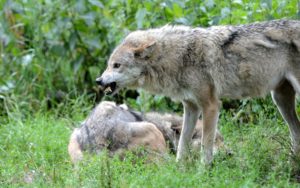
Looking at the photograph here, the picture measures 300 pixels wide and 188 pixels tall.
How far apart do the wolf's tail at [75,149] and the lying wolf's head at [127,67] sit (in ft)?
2.52

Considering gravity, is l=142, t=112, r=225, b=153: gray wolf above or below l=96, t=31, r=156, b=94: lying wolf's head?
below

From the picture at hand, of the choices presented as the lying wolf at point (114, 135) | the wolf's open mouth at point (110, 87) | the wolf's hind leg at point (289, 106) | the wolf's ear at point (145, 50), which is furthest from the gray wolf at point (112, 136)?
the wolf's hind leg at point (289, 106)

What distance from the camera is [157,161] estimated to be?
7121 millimetres

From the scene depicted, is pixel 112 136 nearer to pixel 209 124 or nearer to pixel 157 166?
pixel 157 166

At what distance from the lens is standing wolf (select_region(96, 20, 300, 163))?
7.19 metres

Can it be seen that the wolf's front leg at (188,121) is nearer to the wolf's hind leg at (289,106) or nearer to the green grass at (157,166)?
the green grass at (157,166)

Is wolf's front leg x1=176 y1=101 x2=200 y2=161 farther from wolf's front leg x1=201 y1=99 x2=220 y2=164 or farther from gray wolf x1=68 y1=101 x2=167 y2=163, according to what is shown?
wolf's front leg x1=201 y1=99 x2=220 y2=164

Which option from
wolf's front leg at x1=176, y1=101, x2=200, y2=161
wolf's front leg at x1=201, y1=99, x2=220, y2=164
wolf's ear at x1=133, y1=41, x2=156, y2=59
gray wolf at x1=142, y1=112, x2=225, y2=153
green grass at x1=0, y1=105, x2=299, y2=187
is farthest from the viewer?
gray wolf at x1=142, y1=112, x2=225, y2=153

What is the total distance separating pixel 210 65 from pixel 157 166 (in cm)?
121

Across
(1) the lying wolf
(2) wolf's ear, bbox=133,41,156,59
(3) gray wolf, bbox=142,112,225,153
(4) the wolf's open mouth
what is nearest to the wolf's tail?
(1) the lying wolf

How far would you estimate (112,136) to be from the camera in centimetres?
761

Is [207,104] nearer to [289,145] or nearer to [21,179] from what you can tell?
[289,145]

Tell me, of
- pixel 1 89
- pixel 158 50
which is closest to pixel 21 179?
pixel 158 50

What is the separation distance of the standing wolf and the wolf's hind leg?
0.12 meters
